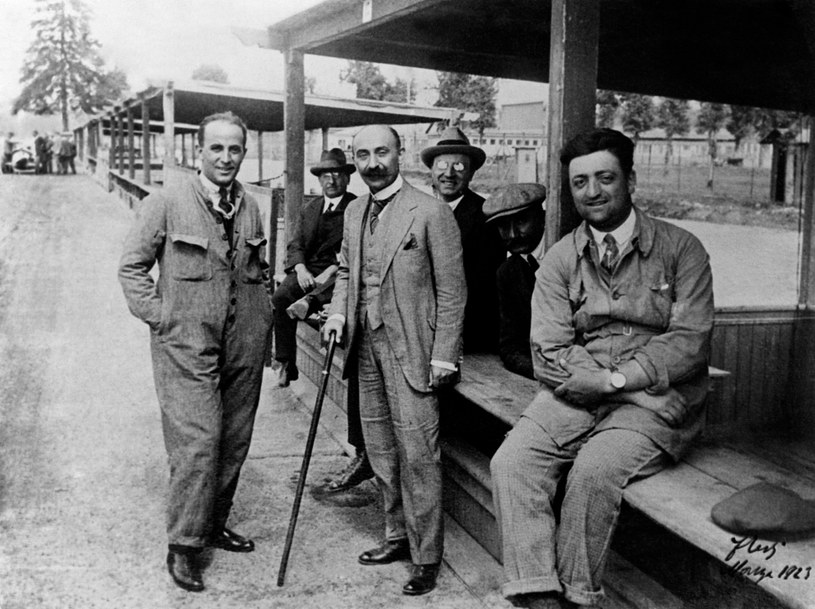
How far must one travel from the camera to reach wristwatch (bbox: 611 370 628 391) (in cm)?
287

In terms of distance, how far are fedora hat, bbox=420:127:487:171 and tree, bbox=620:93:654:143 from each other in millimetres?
32964

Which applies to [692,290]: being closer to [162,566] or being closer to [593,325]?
[593,325]

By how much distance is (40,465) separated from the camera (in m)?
5.09

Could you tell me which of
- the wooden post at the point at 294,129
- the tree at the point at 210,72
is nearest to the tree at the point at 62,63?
the wooden post at the point at 294,129

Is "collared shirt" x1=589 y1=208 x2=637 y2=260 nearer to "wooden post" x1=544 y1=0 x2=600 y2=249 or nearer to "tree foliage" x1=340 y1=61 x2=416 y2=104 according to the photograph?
"wooden post" x1=544 y1=0 x2=600 y2=249

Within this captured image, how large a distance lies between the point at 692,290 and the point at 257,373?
6.63 ft

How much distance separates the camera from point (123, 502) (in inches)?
179

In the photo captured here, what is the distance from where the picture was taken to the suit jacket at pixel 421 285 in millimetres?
3547

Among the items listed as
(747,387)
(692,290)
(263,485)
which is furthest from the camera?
(747,387)

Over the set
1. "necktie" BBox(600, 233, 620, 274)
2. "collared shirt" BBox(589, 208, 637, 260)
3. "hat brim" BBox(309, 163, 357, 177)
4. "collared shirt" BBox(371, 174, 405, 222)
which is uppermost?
"hat brim" BBox(309, 163, 357, 177)

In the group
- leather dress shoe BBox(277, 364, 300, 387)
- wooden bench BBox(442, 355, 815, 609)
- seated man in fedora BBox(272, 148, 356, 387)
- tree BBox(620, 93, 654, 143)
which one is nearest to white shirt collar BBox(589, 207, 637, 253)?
wooden bench BBox(442, 355, 815, 609)

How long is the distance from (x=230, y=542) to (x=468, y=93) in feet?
130

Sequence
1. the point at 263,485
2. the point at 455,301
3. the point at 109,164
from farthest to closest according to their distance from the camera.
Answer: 1. the point at 109,164
2. the point at 263,485
3. the point at 455,301

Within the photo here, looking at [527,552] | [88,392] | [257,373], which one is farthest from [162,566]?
[88,392]
